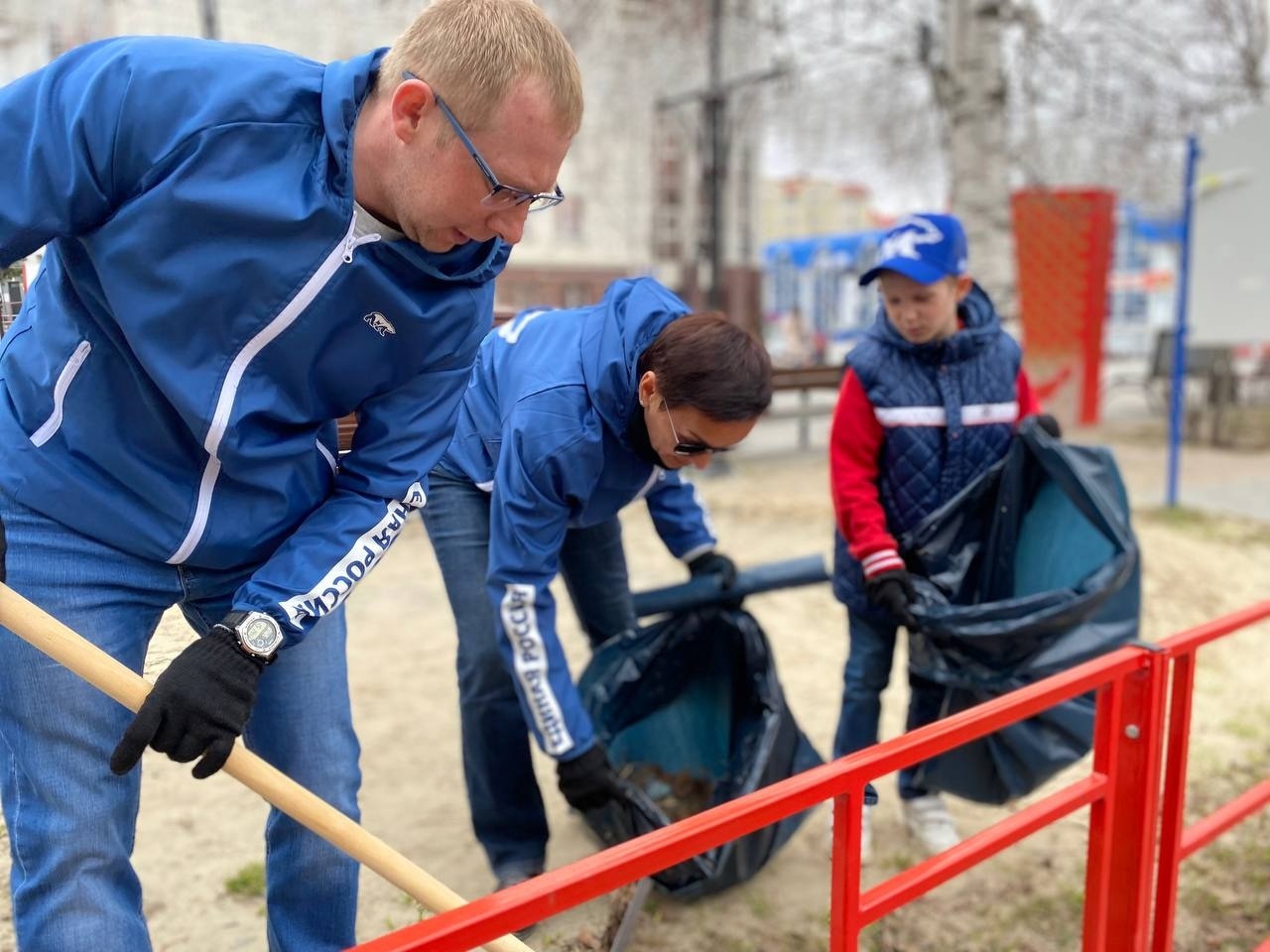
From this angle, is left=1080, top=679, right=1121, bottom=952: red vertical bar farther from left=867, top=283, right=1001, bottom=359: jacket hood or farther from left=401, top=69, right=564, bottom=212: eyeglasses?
left=401, top=69, right=564, bottom=212: eyeglasses

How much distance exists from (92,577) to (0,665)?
0.15 metres

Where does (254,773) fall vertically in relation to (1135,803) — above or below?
above

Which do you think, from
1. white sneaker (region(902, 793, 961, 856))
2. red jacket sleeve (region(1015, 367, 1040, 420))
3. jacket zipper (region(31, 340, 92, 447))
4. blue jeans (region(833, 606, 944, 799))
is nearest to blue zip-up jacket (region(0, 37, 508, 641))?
jacket zipper (region(31, 340, 92, 447))

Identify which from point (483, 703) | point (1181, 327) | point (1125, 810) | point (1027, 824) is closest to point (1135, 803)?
point (1125, 810)

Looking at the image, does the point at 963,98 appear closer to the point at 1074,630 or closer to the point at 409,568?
the point at 409,568

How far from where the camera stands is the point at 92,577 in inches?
54.2

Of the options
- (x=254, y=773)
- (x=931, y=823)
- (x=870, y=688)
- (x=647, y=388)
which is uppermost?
(x=647, y=388)

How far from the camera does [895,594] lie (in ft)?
7.80

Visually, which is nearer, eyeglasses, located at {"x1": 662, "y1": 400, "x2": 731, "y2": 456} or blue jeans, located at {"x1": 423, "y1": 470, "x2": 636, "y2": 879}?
eyeglasses, located at {"x1": 662, "y1": 400, "x2": 731, "y2": 456}

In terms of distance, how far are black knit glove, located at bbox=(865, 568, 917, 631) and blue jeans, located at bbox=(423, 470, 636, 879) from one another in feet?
2.70

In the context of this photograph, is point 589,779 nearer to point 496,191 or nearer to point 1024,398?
point 496,191

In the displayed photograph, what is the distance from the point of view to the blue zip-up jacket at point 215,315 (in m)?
1.21

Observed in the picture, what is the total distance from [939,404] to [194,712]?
1.78 meters

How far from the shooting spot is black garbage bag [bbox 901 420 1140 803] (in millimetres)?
2232
